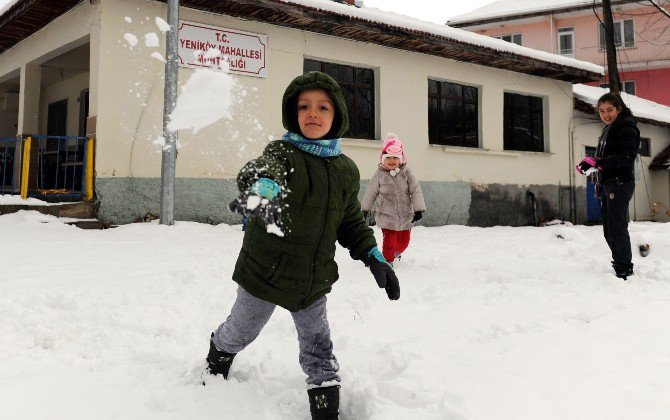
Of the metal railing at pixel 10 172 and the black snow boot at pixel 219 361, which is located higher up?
the metal railing at pixel 10 172

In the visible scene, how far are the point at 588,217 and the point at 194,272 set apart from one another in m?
11.8

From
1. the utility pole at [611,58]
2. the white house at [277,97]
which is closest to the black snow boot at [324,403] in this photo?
the white house at [277,97]

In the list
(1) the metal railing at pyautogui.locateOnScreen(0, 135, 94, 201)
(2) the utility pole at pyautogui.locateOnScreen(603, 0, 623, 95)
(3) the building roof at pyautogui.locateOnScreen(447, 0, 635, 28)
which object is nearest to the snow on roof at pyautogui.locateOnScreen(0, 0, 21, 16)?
(1) the metal railing at pyautogui.locateOnScreen(0, 135, 94, 201)

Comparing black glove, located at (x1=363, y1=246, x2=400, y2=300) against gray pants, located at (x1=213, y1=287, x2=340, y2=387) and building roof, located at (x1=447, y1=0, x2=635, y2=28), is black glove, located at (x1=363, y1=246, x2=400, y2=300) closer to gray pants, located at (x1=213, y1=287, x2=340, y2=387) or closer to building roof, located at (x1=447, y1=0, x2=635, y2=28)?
gray pants, located at (x1=213, y1=287, x2=340, y2=387)

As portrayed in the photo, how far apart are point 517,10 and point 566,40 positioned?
2.83 m

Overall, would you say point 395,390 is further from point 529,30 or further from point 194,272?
point 529,30

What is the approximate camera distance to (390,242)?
4.76m

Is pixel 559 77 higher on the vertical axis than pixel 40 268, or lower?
higher

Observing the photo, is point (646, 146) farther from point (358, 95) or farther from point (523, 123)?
point (358, 95)

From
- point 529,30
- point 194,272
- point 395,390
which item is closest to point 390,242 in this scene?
point 194,272

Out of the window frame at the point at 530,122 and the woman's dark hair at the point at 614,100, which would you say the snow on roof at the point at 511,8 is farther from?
the woman's dark hair at the point at 614,100

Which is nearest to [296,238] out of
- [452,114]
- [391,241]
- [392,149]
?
[391,241]

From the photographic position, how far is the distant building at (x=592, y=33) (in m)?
21.3

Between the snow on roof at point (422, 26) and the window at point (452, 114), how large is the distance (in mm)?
1066
